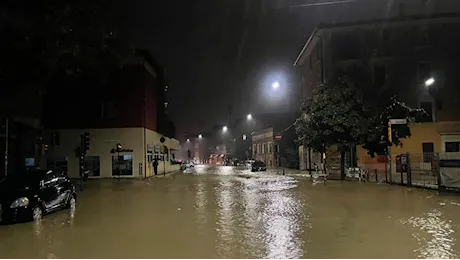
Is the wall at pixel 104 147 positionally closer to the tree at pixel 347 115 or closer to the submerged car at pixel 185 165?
the tree at pixel 347 115

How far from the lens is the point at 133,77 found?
43.3 m

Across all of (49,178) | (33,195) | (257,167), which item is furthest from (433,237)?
(257,167)

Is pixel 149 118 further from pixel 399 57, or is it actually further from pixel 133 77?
pixel 399 57

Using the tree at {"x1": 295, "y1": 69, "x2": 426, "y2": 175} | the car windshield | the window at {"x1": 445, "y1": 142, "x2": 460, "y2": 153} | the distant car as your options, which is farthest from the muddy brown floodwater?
the distant car

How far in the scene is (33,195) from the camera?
13.9 metres

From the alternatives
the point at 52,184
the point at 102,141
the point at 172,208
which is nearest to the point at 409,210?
the point at 172,208

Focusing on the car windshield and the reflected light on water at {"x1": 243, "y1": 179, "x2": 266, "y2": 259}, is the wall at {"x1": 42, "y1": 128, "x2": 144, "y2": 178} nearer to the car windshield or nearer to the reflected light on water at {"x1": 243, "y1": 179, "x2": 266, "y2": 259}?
the reflected light on water at {"x1": 243, "y1": 179, "x2": 266, "y2": 259}

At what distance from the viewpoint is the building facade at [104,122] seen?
138ft

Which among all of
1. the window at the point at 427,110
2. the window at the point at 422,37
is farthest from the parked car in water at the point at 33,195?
the window at the point at 422,37

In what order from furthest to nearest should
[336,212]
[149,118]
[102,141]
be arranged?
1. [149,118]
2. [102,141]
3. [336,212]

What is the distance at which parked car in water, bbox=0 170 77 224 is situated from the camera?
13211 mm

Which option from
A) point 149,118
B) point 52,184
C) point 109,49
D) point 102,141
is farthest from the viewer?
point 149,118

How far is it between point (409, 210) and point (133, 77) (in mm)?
32622

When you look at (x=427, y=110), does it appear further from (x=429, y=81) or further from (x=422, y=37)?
(x=429, y=81)
